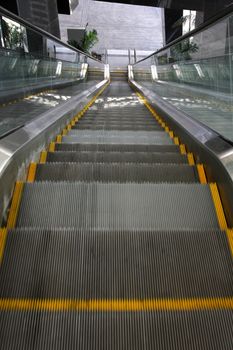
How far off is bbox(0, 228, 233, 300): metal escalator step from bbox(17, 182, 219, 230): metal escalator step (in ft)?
0.75

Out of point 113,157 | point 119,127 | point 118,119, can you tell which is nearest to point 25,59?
point 118,119

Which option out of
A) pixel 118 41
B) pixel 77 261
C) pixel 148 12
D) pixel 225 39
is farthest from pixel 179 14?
pixel 77 261

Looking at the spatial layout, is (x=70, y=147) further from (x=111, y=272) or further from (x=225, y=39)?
(x=111, y=272)

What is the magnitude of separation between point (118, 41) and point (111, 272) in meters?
→ 33.1

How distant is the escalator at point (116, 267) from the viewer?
1.35 meters

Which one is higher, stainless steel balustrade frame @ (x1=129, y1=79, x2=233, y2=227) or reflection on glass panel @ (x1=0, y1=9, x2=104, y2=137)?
reflection on glass panel @ (x1=0, y1=9, x2=104, y2=137)

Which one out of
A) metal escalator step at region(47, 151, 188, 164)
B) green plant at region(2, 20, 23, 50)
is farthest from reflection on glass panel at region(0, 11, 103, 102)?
metal escalator step at region(47, 151, 188, 164)

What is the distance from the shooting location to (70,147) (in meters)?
3.84

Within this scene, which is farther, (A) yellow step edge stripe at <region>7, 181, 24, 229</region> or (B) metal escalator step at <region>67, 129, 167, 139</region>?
(B) metal escalator step at <region>67, 129, 167, 139</region>

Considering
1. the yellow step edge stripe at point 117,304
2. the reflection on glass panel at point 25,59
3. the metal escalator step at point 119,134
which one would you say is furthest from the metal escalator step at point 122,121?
the yellow step edge stripe at point 117,304

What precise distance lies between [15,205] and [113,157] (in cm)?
132

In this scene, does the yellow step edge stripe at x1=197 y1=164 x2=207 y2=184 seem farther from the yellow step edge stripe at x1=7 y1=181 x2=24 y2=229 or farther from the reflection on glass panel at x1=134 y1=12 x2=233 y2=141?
the yellow step edge stripe at x1=7 y1=181 x2=24 y2=229

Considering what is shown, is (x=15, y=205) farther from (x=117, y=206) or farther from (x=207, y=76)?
(x=207, y=76)

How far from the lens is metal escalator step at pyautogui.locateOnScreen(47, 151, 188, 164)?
325 cm
